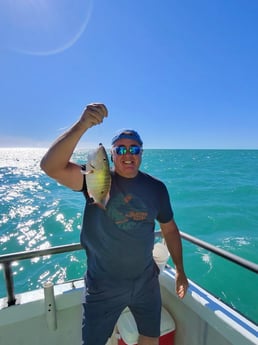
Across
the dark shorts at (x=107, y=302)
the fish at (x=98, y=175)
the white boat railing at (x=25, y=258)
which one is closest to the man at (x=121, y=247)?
the dark shorts at (x=107, y=302)

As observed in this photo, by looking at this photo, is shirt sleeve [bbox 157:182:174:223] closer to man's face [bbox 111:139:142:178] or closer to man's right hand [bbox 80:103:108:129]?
man's face [bbox 111:139:142:178]

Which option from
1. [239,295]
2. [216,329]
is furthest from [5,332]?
[239,295]

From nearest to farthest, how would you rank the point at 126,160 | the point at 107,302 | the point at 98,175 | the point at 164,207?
1. the point at 98,175
2. the point at 107,302
3. the point at 126,160
4. the point at 164,207

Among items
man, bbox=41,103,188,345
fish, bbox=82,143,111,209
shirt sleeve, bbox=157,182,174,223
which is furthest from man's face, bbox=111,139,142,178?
fish, bbox=82,143,111,209

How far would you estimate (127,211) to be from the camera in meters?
1.66

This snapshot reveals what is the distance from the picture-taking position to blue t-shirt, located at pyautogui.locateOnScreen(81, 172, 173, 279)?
5.27 ft

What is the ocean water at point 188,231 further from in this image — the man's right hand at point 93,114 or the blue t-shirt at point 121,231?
the man's right hand at point 93,114

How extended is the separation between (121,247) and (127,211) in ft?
0.76

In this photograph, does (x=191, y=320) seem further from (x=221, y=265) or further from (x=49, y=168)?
(x=221, y=265)

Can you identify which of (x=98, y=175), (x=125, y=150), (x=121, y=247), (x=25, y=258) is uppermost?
(x=125, y=150)

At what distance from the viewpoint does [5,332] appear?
1.92m

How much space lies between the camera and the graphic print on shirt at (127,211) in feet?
5.34

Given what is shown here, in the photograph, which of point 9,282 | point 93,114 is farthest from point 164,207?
point 9,282

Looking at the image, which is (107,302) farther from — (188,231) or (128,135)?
(188,231)
